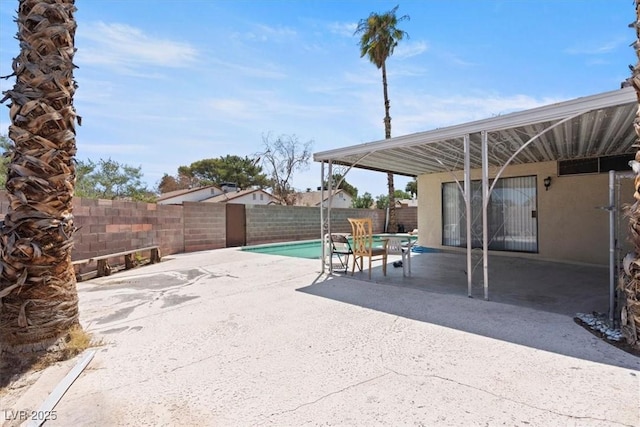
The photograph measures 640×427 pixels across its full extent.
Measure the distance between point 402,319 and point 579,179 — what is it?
7.02 m

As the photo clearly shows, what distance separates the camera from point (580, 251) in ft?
26.5

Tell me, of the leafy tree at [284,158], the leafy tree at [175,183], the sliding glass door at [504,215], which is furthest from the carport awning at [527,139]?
the leafy tree at [175,183]

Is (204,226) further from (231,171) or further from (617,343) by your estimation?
(231,171)

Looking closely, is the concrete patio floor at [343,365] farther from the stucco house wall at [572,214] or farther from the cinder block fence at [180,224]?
the stucco house wall at [572,214]

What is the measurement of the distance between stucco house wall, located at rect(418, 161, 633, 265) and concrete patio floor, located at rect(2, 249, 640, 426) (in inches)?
167

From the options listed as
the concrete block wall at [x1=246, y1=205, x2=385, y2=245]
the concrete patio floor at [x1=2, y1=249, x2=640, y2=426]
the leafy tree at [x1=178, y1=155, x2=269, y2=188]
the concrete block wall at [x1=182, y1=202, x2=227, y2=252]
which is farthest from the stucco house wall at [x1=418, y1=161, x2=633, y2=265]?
the leafy tree at [x1=178, y1=155, x2=269, y2=188]

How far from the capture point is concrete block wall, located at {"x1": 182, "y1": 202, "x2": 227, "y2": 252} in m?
11.7

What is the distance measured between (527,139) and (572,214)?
3482mm

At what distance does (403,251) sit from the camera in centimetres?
682

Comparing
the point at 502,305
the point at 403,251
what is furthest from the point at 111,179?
the point at 502,305

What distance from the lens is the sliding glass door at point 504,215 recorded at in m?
8.95

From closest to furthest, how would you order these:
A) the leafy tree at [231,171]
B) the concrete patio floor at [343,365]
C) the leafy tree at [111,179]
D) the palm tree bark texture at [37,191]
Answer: the concrete patio floor at [343,365], the palm tree bark texture at [37,191], the leafy tree at [111,179], the leafy tree at [231,171]

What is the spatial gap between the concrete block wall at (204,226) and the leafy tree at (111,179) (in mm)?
4803

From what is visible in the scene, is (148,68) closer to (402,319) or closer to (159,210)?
(159,210)
